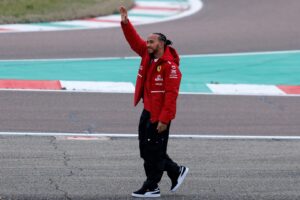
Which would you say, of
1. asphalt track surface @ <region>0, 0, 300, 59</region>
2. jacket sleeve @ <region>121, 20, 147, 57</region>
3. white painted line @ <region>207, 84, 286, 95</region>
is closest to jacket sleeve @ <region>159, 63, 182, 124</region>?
jacket sleeve @ <region>121, 20, 147, 57</region>

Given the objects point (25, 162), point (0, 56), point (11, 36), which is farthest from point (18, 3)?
point (25, 162)

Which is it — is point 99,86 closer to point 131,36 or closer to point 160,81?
point 131,36

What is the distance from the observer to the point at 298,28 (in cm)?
2400

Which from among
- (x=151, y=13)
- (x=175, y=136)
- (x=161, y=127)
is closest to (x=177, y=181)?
(x=161, y=127)

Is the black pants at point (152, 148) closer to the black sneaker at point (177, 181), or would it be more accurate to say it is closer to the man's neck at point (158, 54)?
the black sneaker at point (177, 181)

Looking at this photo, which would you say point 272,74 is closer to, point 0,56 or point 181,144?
point 0,56

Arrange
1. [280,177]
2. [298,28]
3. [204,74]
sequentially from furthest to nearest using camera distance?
[298,28], [204,74], [280,177]

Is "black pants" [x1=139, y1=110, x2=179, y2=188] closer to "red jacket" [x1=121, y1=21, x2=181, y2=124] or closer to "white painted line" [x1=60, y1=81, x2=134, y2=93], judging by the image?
"red jacket" [x1=121, y1=21, x2=181, y2=124]

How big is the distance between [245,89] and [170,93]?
8.02 metres

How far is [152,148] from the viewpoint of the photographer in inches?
365

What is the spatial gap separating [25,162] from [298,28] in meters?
14.5

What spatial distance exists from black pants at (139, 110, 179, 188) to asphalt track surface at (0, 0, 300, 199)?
11.4 inches

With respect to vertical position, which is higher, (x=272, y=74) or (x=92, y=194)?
(x=92, y=194)

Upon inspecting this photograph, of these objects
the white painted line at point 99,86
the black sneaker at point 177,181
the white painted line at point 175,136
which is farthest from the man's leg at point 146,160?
the white painted line at point 99,86
